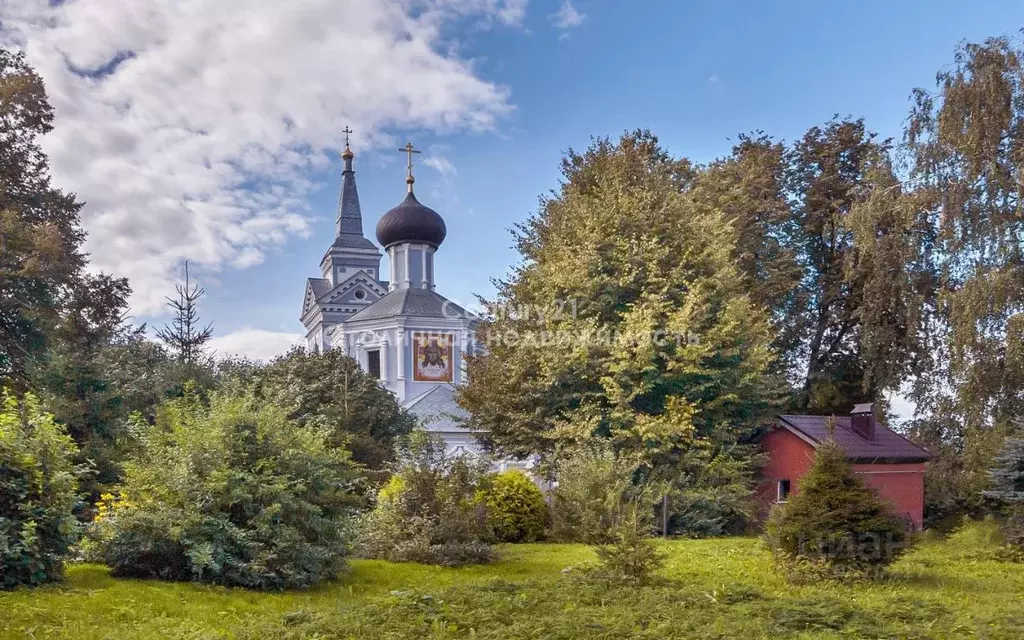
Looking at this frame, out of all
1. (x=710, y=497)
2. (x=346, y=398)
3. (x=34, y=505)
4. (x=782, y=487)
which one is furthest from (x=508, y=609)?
(x=346, y=398)

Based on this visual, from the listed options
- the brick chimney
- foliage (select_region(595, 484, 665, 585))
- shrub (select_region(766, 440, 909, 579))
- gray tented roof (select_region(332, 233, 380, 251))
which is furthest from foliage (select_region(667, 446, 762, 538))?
gray tented roof (select_region(332, 233, 380, 251))

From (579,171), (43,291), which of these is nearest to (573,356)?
(579,171)

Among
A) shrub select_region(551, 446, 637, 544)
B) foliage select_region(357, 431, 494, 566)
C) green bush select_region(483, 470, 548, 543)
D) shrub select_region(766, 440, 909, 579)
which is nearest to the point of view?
shrub select_region(766, 440, 909, 579)

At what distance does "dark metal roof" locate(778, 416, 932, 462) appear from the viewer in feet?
59.7

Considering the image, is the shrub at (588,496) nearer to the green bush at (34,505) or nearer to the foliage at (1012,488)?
the foliage at (1012,488)

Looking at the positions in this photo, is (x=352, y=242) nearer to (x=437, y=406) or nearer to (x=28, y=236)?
(x=437, y=406)

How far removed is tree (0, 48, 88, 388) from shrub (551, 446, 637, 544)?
13417mm

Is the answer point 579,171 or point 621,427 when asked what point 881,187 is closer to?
point 579,171

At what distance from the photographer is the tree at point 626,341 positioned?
17.0 metres

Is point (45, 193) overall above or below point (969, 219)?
above

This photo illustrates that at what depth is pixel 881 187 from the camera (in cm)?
1970

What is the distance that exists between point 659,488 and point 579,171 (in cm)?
991

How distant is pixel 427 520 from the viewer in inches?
423

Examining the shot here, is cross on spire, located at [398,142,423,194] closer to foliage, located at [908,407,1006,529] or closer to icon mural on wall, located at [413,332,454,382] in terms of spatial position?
icon mural on wall, located at [413,332,454,382]
